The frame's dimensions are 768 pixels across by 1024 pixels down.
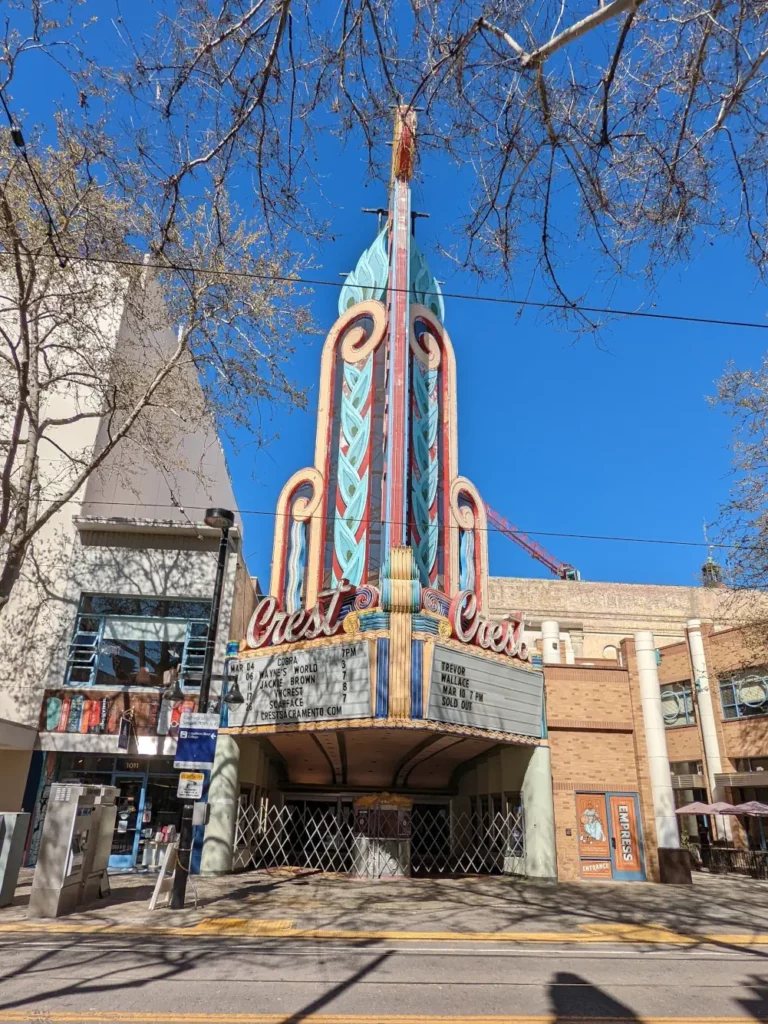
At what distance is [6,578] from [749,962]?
14.1 m

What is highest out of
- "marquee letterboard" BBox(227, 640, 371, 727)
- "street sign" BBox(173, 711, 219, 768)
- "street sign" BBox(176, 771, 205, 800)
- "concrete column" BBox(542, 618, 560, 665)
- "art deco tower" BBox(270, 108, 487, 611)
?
"art deco tower" BBox(270, 108, 487, 611)

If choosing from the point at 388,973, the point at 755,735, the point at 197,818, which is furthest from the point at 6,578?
the point at 755,735

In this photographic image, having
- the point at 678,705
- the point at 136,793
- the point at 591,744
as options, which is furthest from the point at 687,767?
the point at 136,793

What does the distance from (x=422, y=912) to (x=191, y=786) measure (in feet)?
17.0

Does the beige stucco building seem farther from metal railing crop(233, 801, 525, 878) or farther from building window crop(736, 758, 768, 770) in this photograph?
metal railing crop(233, 801, 525, 878)

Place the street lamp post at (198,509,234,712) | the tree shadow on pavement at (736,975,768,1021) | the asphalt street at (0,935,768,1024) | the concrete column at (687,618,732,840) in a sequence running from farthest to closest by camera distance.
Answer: the concrete column at (687,618,732,840) < the street lamp post at (198,509,234,712) < the tree shadow on pavement at (736,975,768,1021) < the asphalt street at (0,935,768,1024)

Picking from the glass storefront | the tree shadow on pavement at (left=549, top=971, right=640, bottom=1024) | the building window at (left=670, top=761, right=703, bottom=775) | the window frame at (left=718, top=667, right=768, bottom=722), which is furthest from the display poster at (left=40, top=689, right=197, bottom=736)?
the building window at (left=670, top=761, right=703, bottom=775)

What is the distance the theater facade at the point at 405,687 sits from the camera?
17938 mm

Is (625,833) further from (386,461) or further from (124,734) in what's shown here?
(124,734)

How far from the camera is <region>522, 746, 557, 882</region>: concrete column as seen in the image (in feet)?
63.5

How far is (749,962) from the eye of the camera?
31.7 feet

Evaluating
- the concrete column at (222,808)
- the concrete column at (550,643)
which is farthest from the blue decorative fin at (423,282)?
the concrete column at (222,808)

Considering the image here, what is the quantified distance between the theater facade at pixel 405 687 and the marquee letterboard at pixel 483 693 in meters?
0.06

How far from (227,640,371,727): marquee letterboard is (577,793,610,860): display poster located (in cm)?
870
